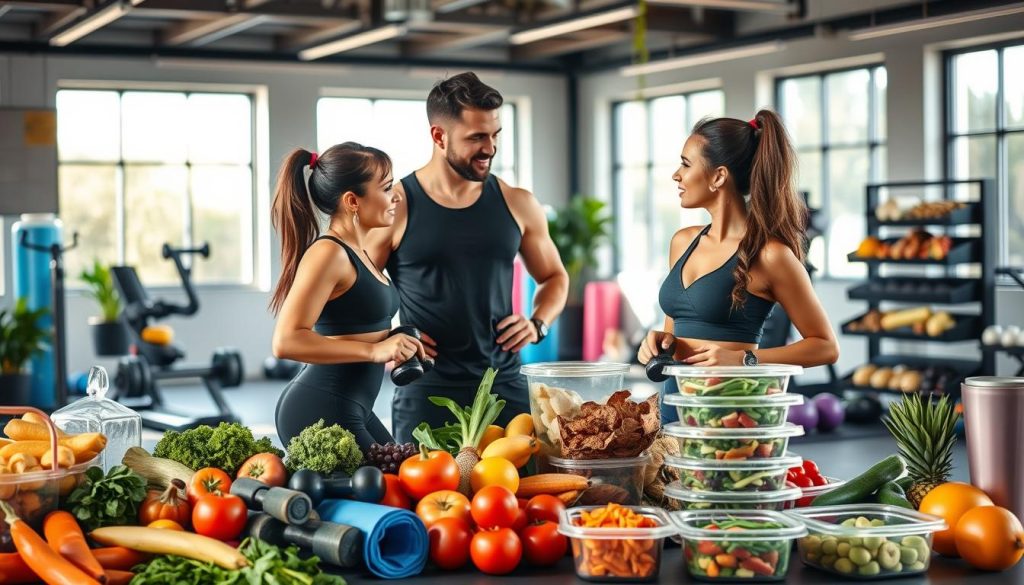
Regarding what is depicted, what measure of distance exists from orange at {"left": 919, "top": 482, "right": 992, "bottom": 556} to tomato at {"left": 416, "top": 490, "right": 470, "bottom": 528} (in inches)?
35.7

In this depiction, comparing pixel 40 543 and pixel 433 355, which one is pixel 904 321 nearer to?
pixel 433 355

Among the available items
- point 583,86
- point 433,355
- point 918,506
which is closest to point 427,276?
point 433,355

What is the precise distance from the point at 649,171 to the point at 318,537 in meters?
11.2

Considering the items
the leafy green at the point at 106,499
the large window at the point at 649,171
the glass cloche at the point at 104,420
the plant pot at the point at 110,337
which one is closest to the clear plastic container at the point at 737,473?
the leafy green at the point at 106,499

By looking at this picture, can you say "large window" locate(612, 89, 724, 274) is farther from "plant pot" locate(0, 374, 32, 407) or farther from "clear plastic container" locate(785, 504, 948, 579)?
"clear plastic container" locate(785, 504, 948, 579)

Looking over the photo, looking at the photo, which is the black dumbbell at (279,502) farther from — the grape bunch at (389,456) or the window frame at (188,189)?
the window frame at (188,189)

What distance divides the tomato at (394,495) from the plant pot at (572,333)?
35.2 ft

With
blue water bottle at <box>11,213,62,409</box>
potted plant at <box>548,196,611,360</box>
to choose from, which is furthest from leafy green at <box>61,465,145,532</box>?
potted plant at <box>548,196,611,360</box>

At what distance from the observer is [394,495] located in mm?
2371

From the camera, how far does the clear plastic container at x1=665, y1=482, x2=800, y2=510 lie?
2275mm

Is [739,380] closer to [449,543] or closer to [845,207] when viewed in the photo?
[449,543]

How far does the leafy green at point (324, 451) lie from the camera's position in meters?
2.38

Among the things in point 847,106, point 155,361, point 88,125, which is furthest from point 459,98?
point 88,125

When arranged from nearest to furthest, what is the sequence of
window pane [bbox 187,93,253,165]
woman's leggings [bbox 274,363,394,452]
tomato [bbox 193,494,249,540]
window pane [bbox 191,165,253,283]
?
tomato [bbox 193,494,249,540] → woman's leggings [bbox 274,363,394,452] → window pane [bbox 187,93,253,165] → window pane [bbox 191,165,253,283]
